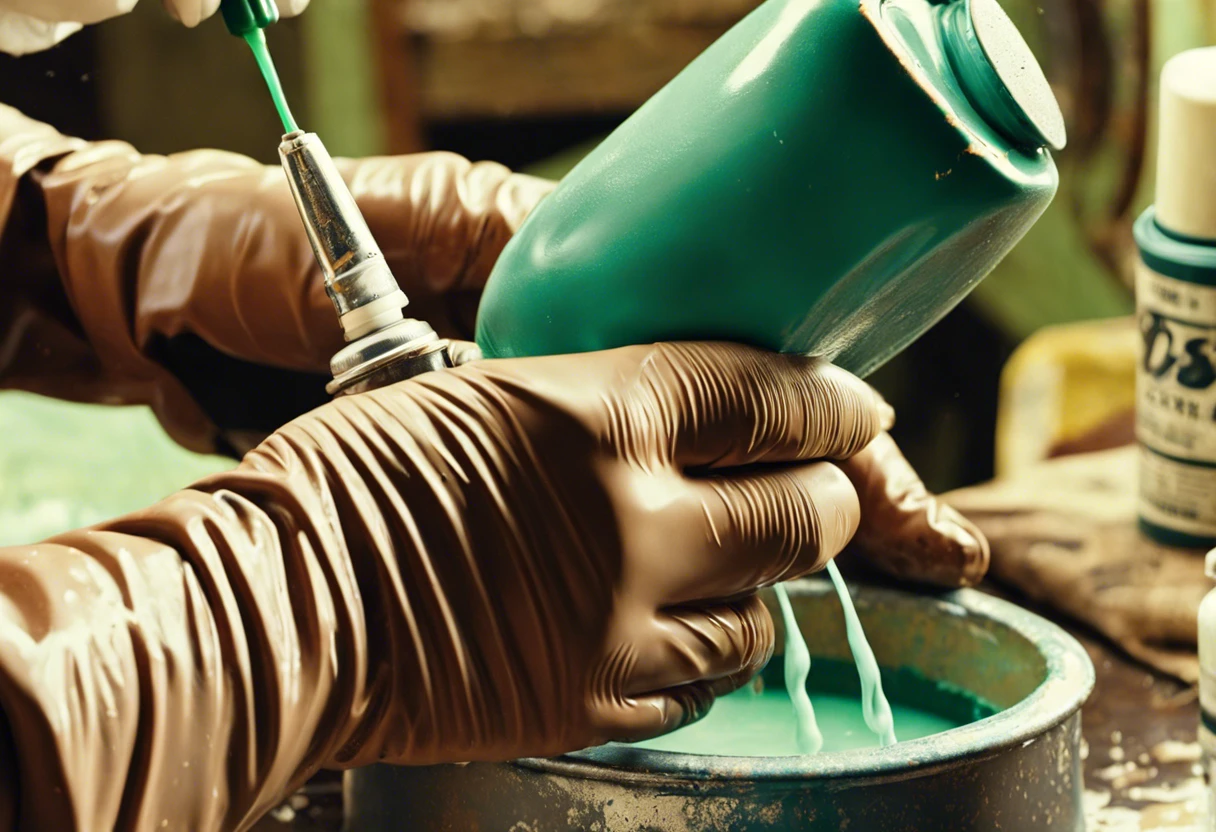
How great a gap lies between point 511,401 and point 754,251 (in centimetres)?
13

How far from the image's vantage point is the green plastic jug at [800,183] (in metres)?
0.57

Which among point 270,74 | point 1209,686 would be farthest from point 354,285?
point 1209,686

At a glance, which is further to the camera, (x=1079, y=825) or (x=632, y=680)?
(x=1079, y=825)

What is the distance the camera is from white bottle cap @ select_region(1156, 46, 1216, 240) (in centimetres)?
106

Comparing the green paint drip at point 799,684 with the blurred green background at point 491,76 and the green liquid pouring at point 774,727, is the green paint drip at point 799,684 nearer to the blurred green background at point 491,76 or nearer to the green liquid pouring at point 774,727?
the green liquid pouring at point 774,727

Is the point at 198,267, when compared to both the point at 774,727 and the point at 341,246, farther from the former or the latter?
the point at 774,727

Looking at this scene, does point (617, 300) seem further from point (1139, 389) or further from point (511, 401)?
point (1139, 389)

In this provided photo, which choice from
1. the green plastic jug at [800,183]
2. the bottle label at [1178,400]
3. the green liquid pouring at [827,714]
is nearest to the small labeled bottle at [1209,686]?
the green liquid pouring at [827,714]

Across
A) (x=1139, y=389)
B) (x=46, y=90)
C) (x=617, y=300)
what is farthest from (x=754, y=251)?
(x=46, y=90)

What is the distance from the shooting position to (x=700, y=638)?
2.09 ft

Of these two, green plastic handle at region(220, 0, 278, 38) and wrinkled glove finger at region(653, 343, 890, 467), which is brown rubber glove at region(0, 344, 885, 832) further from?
green plastic handle at region(220, 0, 278, 38)

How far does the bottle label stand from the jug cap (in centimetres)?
57

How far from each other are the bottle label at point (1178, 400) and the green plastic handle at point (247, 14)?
78cm

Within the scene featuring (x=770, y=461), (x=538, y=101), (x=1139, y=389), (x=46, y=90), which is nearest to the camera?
(x=770, y=461)
